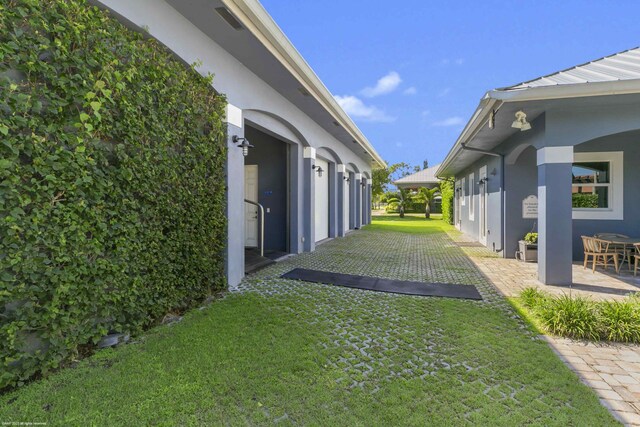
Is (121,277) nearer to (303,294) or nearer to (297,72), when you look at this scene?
(303,294)

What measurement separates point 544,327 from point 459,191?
48.6 ft

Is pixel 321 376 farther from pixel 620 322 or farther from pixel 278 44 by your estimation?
pixel 278 44

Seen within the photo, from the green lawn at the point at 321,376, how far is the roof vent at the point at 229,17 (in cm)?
408

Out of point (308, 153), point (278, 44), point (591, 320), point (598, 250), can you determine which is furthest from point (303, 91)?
point (598, 250)

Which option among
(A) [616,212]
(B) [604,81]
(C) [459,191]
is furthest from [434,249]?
(C) [459,191]

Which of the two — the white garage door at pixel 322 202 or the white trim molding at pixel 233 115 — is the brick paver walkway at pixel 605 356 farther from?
the white garage door at pixel 322 202

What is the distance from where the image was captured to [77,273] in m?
2.89

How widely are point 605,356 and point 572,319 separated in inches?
22.4

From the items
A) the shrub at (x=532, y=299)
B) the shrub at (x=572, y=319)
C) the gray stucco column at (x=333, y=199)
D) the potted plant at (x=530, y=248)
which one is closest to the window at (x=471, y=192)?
the potted plant at (x=530, y=248)

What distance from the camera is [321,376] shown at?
2881 millimetres

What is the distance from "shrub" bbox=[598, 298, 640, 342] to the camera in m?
3.68

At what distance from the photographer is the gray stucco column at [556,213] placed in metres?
5.64

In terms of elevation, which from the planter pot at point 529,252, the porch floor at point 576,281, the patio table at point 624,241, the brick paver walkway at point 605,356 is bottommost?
the brick paver walkway at point 605,356

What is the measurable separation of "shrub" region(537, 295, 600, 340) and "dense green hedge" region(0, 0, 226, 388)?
4708 mm
